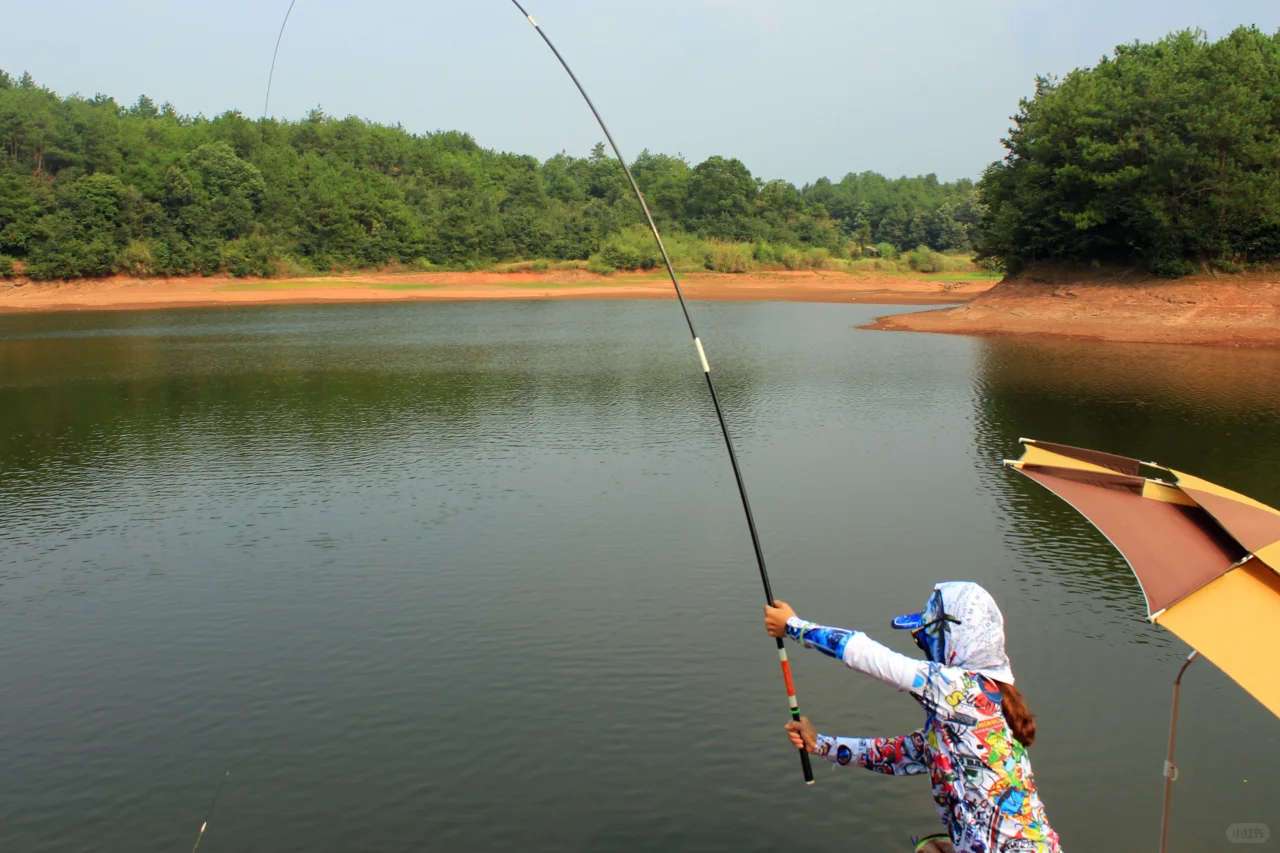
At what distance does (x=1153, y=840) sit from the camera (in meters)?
6.91

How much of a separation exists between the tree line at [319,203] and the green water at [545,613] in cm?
5008

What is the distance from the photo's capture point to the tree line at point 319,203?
68.2m

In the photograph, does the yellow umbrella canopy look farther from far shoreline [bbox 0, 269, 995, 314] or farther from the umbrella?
far shoreline [bbox 0, 269, 995, 314]

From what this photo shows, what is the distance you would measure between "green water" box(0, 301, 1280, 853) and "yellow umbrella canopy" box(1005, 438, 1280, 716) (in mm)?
3392

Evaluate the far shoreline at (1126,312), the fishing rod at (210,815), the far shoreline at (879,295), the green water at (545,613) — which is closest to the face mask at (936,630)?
the green water at (545,613)

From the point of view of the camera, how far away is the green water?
7.42 meters

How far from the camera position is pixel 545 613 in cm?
1098

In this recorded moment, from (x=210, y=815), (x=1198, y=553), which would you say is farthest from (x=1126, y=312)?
(x=210, y=815)

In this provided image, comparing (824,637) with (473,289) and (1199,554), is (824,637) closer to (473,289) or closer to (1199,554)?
(1199,554)

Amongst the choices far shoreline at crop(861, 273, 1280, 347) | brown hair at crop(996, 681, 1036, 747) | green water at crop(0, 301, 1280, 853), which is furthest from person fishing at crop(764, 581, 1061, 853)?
far shoreline at crop(861, 273, 1280, 347)

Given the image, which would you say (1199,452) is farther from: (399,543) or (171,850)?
(171,850)

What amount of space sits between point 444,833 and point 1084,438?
15.6 m

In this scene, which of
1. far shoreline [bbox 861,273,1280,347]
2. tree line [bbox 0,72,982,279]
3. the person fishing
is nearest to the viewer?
the person fishing

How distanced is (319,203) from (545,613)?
72.1 metres
